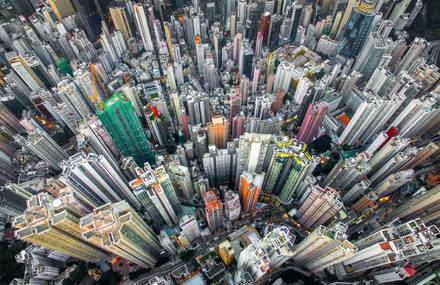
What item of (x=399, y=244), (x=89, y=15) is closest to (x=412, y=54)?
(x=399, y=244)

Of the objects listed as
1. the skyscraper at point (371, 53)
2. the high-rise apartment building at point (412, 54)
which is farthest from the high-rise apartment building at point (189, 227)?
the high-rise apartment building at point (412, 54)

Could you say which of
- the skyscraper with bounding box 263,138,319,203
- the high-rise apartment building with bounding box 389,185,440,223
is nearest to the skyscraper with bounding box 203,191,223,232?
the skyscraper with bounding box 263,138,319,203

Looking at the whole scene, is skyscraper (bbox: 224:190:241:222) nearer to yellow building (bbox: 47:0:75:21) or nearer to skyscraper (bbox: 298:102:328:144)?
skyscraper (bbox: 298:102:328:144)

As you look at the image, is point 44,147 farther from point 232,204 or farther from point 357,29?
point 357,29

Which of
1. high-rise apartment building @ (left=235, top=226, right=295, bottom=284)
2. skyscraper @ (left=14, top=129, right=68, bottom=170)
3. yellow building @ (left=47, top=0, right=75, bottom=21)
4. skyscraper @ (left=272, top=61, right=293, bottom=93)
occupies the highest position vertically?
yellow building @ (left=47, top=0, right=75, bottom=21)

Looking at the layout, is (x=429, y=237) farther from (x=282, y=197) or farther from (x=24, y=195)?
(x=24, y=195)

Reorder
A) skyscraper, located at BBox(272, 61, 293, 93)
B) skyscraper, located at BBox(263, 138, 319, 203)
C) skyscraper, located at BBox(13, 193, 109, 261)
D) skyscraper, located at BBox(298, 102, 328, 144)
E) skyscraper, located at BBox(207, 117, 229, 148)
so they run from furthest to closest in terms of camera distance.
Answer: skyscraper, located at BBox(272, 61, 293, 93) < skyscraper, located at BBox(298, 102, 328, 144) < skyscraper, located at BBox(207, 117, 229, 148) < skyscraper, located at BBox(263, 138, 319, 203) < skyscraper, located at BBox(13, 193, 109, 261)

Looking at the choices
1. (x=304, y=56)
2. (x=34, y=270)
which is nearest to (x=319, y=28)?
(x=304, y=56)
